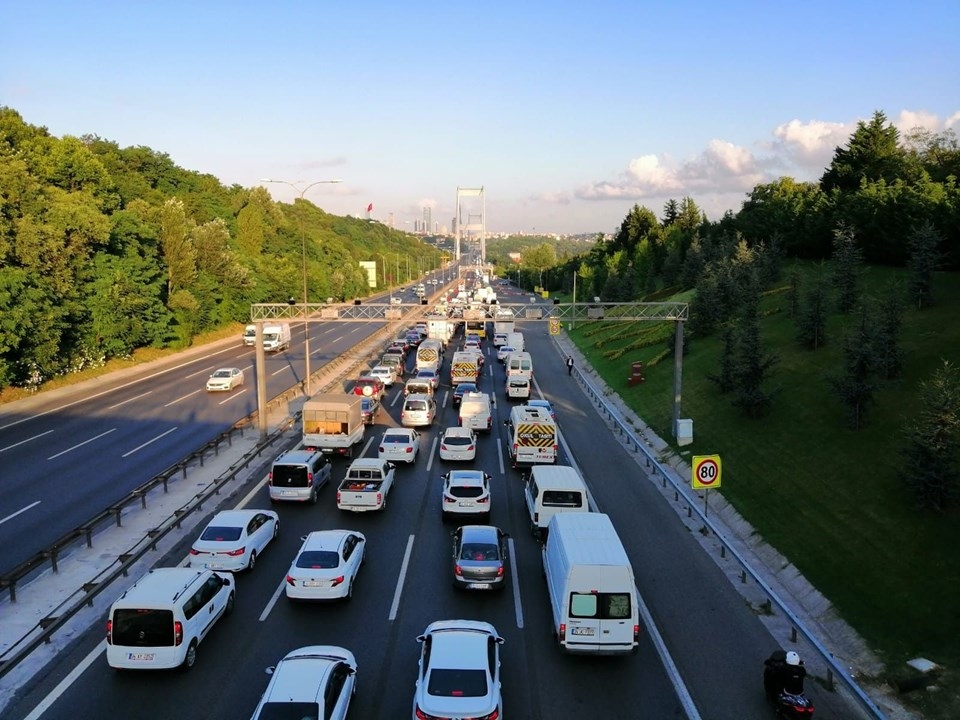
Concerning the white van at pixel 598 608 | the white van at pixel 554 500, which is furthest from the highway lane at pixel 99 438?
the white van at pixel 598 608

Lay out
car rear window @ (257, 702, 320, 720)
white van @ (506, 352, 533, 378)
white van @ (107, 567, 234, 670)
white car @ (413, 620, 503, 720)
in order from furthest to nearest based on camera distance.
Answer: white van @ (506, 352, 533, 378) < white van @ (107, 567, 234, 670) < white car @ (413, 620, 503, 720) < car rear window @ (257, 702, 320, 720)

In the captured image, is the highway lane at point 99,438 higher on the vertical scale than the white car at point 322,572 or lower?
lower

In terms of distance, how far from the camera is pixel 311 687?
425 inches

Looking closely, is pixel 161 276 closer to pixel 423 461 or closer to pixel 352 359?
pixel 352 359

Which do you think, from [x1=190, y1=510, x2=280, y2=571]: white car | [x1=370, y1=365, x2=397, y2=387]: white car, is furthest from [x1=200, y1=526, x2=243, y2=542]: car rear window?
[x1=370, y1=365, x2=397, y2=387]: white car

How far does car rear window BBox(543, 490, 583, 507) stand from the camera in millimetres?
20688

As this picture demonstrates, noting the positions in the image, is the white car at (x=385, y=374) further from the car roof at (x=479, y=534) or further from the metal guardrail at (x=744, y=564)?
the car roof at (x=479, y=534)

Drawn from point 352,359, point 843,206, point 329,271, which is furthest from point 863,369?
point 329,271

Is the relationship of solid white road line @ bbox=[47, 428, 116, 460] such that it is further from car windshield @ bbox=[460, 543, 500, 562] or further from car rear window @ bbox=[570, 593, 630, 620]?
car rear window @ bbox=[570, 593, 630, 620]

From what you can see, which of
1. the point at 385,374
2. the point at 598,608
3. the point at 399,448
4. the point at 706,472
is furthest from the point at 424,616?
the point at 385,374

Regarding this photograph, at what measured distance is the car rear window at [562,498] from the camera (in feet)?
67.9

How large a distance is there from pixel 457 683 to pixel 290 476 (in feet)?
45.0

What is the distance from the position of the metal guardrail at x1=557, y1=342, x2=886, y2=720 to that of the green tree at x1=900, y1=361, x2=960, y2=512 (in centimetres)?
493

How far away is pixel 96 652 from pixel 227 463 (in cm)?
1483
